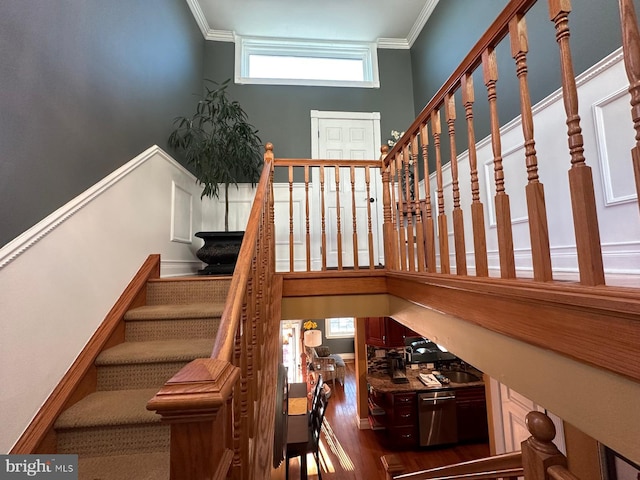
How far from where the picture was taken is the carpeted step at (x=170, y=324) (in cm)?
187

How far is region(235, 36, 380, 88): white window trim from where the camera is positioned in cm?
405

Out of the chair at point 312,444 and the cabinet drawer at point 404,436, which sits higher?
the chair at point 312,444

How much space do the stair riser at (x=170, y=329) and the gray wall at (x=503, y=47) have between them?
2.60 m

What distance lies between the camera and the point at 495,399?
10.3 feet

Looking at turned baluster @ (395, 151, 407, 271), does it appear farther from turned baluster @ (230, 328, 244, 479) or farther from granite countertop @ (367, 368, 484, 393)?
granite countertop @ (367, 368, 484, 393)

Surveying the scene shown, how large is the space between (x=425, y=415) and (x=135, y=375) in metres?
4.13

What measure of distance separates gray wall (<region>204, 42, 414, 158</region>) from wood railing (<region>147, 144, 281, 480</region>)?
2.42 metres

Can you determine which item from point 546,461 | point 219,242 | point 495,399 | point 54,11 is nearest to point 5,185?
point 54,11

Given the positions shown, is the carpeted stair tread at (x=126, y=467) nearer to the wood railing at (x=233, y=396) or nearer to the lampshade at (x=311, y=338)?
the wood railing at (x=233, y=396)

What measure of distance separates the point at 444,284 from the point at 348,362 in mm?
7002

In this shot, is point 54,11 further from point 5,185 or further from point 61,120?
point 5,185

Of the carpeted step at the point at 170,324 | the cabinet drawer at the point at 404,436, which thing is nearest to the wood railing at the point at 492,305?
the carpeted step at the point at 170,324

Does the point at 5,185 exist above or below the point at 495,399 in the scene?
above

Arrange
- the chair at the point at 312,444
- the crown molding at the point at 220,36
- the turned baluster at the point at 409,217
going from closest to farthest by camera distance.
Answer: the turned baluster at the point at 409,217, the chair at the point at 312,444, the crown molding at the point at 220,36
